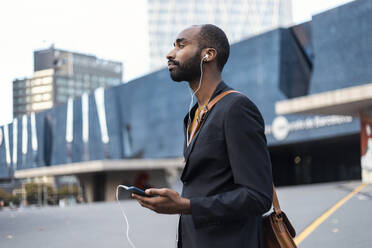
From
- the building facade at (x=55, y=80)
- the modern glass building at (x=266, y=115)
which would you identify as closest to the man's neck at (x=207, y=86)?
the modern glass building at (x=266, y=115)

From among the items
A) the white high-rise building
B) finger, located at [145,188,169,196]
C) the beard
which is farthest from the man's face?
the white high-rise building

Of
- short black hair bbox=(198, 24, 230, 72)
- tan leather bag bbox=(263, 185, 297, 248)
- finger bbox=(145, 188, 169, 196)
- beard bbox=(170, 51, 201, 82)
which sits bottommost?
tan leather bag bbox=(263, 185, 297, 248)

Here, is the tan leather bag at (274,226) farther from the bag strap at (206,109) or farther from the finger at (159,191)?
the finger at (159,191)

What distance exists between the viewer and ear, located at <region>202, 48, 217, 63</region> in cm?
196

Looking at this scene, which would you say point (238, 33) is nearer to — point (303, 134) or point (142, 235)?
point (303, 134)

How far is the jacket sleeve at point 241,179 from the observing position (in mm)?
1673

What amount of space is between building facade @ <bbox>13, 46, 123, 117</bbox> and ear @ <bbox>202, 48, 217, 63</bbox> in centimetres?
12535

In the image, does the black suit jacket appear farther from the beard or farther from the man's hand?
the beard

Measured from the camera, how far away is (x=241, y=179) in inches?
65.9

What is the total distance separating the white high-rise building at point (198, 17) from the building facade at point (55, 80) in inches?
875

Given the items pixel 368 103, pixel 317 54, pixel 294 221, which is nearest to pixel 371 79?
pixel 317 54

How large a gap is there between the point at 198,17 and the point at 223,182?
123973 mm

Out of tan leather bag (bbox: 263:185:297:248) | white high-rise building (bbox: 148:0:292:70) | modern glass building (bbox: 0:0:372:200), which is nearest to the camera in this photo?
tan leather bag (bbox: 263:185:297:248)

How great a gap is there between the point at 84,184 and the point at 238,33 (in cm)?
8249
